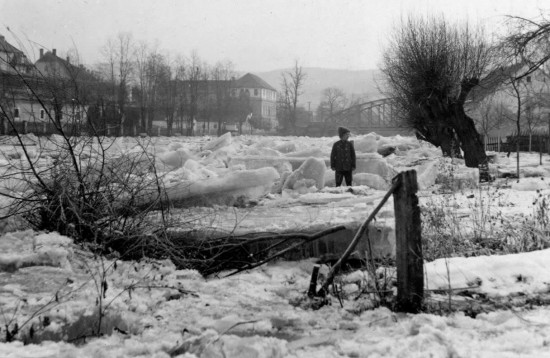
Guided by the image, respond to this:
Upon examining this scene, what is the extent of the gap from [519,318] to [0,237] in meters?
5.04

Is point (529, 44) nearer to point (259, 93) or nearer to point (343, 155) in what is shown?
point (343, 155)

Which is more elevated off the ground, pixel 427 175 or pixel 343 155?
pixel 343 155

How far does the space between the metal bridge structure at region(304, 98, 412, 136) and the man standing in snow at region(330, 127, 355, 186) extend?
156 feet

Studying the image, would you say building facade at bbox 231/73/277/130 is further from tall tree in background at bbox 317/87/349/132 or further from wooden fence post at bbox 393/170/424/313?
wooden fence post at bbox 393/170/424/313

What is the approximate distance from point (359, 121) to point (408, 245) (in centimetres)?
6643

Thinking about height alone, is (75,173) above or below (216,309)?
above

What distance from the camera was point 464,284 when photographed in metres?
4.47

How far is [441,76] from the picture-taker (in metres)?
18.8

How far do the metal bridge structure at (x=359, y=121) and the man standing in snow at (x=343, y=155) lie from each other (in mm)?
47542

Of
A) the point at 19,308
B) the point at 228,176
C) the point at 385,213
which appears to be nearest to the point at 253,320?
the point at 19,308

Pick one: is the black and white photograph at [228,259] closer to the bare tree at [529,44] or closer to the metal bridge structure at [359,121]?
the bare tree at [529,44]

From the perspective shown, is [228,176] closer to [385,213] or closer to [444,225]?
[385,213]

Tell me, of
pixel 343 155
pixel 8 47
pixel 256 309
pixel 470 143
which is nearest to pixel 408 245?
pixel 256 309

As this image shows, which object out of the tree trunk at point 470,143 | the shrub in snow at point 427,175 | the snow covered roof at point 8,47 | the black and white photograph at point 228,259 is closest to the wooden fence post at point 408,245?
the black and white photograph at point 228,259
